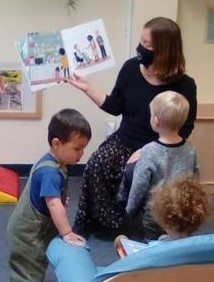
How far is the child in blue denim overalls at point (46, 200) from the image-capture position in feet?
5.98

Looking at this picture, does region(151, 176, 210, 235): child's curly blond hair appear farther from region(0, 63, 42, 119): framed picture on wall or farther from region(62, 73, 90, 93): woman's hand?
region(0, 63, 42, 119): framed picture on wall

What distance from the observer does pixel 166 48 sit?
2.60 m

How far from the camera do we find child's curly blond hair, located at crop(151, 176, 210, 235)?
156 cm

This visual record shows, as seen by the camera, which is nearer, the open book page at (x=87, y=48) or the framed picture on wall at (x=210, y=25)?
the open book page at (x=87, y=48)

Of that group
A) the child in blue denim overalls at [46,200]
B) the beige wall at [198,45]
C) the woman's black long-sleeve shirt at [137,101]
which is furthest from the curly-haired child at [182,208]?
the beige wall at [198,45]

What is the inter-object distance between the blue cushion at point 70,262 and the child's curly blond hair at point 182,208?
241mm

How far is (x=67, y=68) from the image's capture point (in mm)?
2621

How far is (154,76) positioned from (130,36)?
0.82m

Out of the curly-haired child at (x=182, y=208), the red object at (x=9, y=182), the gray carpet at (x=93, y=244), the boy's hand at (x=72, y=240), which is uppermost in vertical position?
the curly-haired child at (x=182, y=208)

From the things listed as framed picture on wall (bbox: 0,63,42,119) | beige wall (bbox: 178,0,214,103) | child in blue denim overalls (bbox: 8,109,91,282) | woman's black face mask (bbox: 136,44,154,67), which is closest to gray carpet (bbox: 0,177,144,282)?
child in blue denim overalls (bbox: 8,109,91,282)

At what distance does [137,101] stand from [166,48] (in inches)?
11.6

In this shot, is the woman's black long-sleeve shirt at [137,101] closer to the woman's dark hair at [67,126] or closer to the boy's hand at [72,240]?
the woman's dark hair at [67,126]

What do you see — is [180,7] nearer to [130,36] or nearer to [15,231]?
[130,36]

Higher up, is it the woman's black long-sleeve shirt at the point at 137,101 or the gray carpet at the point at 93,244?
the woman's black long-sleeve shirt at the point at 137,101
